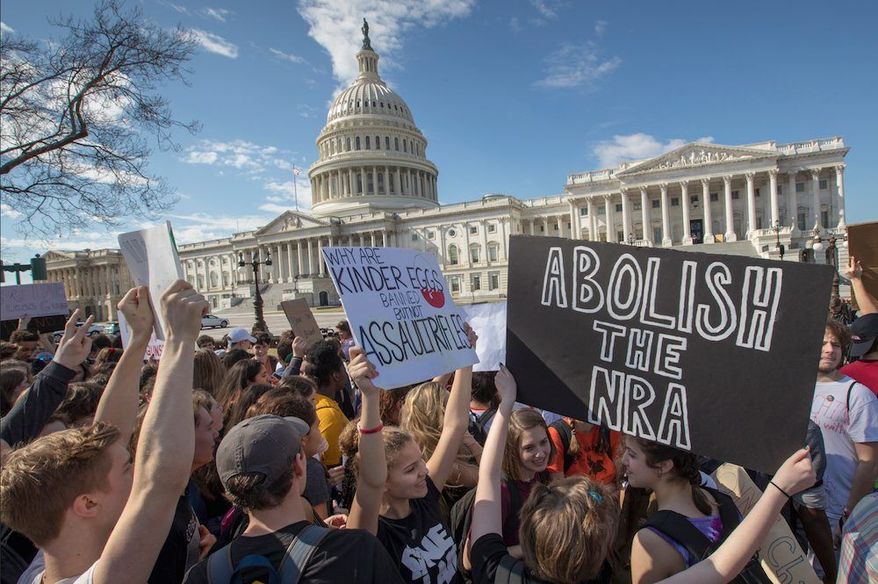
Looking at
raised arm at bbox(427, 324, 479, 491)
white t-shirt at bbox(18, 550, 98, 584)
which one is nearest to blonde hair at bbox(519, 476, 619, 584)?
raised arm at bbox(427, 324, 479, 491)

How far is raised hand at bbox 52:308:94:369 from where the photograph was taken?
3223 mm

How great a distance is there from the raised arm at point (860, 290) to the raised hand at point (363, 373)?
4.57m

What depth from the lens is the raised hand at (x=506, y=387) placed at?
2.72m

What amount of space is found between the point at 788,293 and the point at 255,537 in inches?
96.0

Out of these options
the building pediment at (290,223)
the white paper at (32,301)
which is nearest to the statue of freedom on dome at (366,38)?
the building pediment at (290,223)

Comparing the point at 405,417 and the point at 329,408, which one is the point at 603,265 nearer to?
the point at 405,417

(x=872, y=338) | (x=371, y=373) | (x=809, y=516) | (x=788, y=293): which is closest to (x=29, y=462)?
(x=371, y=373)

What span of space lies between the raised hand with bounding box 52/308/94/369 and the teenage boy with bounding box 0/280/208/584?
1691 mm

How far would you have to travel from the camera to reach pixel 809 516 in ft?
11.7

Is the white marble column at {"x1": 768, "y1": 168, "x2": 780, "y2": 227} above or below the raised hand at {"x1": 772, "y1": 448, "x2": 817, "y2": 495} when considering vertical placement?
above

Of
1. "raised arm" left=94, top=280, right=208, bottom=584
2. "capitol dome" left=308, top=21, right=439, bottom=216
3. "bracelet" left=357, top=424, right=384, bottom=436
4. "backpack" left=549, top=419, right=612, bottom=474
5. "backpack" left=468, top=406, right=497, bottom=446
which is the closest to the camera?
"raised arm" left=94, top=280, right=208, bottom=584

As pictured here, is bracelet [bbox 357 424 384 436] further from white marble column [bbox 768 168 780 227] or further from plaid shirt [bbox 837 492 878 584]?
white marble column [bbox 768 168 780 227]

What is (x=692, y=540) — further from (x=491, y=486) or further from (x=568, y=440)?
(x=568, y=440)

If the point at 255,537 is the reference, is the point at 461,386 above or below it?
above
